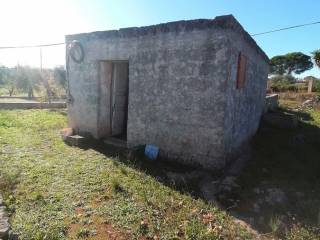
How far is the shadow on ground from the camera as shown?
15.6 feet

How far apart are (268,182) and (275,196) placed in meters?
0.65

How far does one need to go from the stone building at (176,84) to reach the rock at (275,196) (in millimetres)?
1265

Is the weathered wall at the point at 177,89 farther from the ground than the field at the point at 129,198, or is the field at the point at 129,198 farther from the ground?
the weathered wall at the point at 177,89

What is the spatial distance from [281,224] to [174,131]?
10.9ft

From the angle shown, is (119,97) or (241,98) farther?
(119,97)

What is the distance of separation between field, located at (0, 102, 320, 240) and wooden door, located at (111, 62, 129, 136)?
56.1 inches

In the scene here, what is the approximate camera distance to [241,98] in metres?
7.61

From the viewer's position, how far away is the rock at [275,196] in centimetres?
529

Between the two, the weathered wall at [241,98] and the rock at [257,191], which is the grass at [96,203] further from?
the weathered wall at [241,98]

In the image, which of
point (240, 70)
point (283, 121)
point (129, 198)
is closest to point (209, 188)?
point (129, 198)

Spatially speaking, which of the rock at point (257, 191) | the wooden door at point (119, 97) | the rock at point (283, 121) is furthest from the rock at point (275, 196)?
the rock at point (283, 121)

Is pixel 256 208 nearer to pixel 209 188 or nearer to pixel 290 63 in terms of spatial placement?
pixel 209 188

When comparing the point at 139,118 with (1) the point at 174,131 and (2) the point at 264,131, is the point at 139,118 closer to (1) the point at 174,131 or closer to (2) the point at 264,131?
(1) the point at 174,131

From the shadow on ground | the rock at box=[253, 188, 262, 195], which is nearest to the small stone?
the shadow on ground
